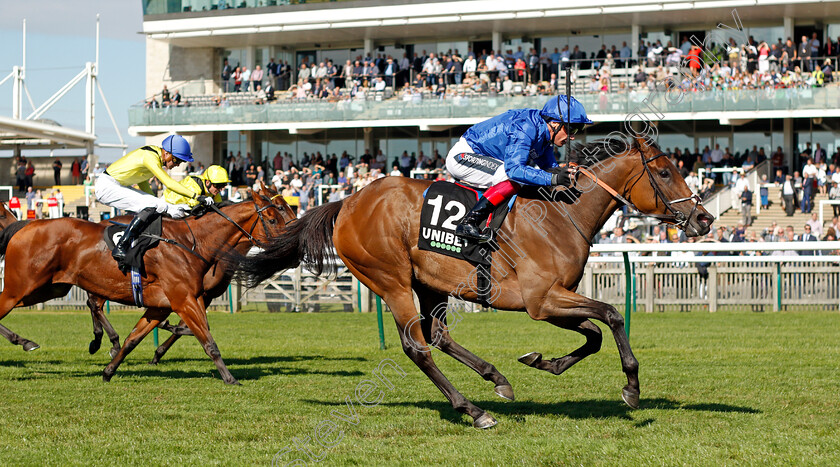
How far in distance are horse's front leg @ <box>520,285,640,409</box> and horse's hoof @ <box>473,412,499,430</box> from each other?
2.01ft

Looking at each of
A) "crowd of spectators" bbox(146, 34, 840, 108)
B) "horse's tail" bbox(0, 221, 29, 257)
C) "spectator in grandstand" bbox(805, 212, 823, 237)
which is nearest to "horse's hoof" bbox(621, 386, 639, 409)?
"horse's tail" bbox(0, 221, 29, 257)

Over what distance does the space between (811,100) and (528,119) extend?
19437 mm

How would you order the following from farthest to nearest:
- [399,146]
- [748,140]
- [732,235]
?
[399,146] < [748,140] < [732,235]

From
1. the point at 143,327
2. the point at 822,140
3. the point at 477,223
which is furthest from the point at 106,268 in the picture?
the point at 822,140

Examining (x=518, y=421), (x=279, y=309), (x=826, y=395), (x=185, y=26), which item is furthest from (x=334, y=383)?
(x=185, y=26)

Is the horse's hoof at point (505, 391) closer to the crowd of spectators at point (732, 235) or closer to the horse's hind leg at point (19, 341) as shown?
the horse's hind leg at point (19, 341)

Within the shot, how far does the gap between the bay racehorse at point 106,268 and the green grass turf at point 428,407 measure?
22.8 inches

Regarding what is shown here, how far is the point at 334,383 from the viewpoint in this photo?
7375 millimetres

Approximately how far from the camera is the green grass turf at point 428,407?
476 centimetres

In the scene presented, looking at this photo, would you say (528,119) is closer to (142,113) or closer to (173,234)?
(173,234)

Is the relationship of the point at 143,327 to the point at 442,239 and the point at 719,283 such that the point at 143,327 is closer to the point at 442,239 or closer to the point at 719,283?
the point at 442,239

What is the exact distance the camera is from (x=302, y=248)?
21.5 feet

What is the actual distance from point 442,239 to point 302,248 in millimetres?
1176

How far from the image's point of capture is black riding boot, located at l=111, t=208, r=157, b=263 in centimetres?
764
